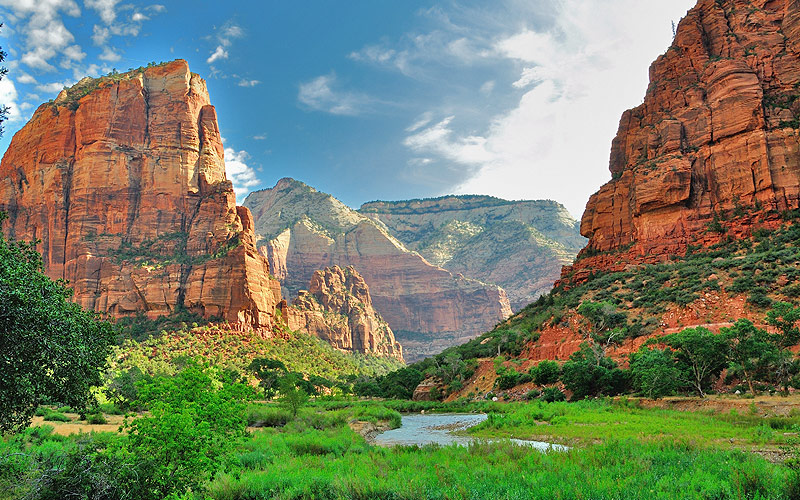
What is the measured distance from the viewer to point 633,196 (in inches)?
2467

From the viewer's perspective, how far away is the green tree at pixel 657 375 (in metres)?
27.1

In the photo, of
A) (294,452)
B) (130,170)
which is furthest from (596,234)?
(130,170)

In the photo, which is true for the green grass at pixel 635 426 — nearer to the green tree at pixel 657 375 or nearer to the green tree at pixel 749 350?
the green tree at pixel 657 375

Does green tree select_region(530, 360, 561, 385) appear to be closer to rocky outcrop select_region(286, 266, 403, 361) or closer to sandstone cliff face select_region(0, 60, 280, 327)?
sandstone cliff face select_region(0, 60, 280, 327)

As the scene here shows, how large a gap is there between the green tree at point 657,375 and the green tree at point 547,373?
9.01 metres

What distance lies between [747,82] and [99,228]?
107947 mm

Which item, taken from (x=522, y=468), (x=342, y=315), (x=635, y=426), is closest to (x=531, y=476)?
(x=522, y=468)

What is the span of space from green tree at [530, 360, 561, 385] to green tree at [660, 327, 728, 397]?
11586 millimetres

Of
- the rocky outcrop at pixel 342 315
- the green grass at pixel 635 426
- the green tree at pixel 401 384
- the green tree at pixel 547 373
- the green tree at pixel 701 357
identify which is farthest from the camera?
the rocky outcrop at pixel 342 315

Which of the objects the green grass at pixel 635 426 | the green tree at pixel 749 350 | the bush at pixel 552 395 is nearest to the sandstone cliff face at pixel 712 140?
the bush at pixel 552 395

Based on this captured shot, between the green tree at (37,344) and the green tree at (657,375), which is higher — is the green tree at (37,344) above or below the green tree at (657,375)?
above

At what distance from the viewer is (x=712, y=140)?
56.1m

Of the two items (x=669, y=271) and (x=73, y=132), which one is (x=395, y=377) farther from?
(x=73, y=132)

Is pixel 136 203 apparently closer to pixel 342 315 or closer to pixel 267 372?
pixel 267 372
